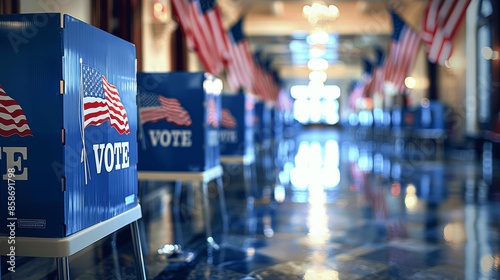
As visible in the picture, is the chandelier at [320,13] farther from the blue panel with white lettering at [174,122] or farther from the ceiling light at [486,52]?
the blue panel with white lettering at [174,122]

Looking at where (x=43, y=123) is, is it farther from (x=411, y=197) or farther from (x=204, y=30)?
(x=411, y=197)

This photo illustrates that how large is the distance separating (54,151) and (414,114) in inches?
636

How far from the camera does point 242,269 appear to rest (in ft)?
12.1

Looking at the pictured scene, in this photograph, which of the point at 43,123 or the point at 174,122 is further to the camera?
the point at 174,122

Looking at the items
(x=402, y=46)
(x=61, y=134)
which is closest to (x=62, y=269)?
(x=61, y=134)

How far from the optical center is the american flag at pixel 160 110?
412cm

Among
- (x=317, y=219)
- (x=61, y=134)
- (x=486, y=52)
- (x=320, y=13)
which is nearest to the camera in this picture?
(x=61, y=134)

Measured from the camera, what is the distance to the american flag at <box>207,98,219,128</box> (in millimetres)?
4422

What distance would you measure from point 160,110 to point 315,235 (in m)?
1.91

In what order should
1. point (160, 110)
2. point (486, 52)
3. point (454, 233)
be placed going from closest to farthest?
point (160, 110) → point (454, 233) → point (486, 52)

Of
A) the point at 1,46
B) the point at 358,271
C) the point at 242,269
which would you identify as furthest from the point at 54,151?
the point at 358,271

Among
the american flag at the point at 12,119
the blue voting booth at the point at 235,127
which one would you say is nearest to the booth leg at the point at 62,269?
the american flag at the point at 12,119

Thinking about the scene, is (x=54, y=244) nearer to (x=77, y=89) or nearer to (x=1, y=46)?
(x=77, y=89)

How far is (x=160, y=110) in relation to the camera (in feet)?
13.6
